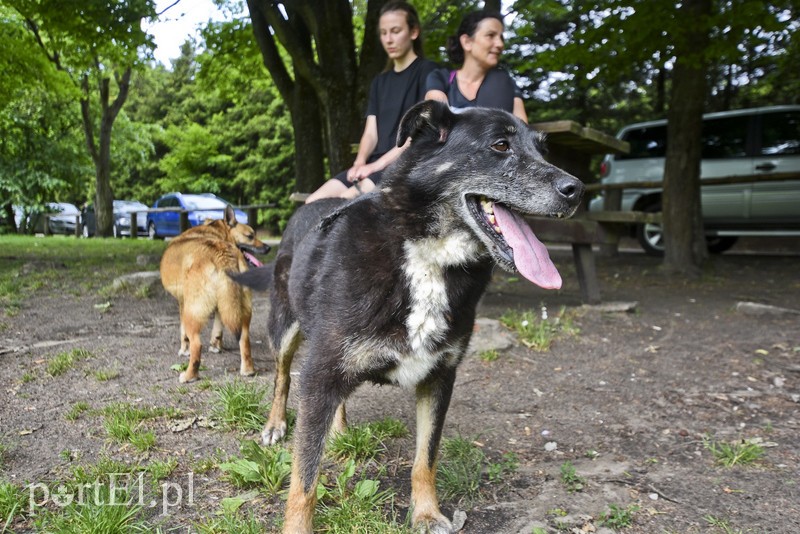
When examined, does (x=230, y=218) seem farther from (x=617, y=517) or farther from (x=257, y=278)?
(x=617, y=517)

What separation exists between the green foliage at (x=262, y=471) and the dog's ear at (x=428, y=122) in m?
1.55

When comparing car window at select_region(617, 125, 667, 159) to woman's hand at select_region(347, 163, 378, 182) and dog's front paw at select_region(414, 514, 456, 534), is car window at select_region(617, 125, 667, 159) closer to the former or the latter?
woman's hand at select_region(347, 163, 378, 182)

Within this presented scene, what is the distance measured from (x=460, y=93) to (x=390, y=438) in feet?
7.50

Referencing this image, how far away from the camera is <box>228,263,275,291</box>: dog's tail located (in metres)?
3.82

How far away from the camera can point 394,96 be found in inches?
161

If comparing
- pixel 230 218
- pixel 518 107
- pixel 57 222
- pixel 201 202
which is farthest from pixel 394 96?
pixel 57 222

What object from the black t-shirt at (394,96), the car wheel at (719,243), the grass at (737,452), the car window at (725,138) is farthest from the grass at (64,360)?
the car wheel at (719,243)

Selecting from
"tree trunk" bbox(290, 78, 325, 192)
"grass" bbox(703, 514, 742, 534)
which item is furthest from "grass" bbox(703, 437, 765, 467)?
"tree trunk" bbox(290, 78, 325, 192)

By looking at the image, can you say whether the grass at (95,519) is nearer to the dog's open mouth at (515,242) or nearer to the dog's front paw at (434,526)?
the dog's front paw at (434,526)

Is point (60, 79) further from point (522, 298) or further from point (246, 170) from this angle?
point (246, 170)

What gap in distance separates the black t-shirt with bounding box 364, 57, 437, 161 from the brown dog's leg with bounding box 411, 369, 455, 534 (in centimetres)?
203

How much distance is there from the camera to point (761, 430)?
137 inches

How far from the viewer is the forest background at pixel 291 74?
924 cm

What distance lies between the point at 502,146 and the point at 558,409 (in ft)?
7.07
